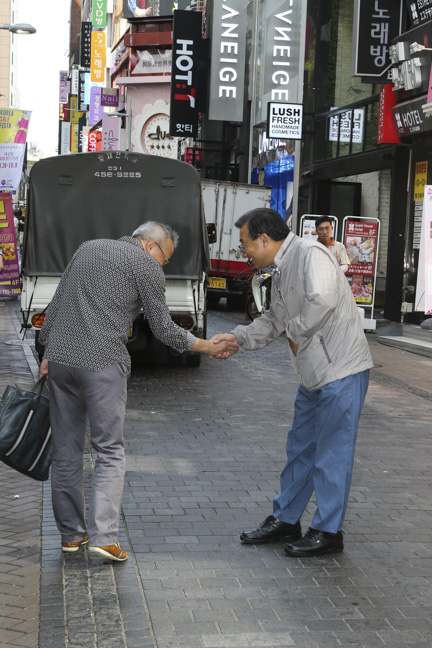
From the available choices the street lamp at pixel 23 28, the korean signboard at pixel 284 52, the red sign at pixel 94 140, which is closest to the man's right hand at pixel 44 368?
the street lamp at pixel 23 28

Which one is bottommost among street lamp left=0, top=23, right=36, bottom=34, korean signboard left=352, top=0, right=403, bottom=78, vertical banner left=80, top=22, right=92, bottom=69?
korean signboard left=352, top=0, right=403, bottom=78

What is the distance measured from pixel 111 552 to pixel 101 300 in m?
→ 1.24

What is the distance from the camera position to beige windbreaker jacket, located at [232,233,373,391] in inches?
188

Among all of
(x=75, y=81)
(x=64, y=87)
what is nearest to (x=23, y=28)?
(x=75, y=81)

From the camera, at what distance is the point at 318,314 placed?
4766 millimetres

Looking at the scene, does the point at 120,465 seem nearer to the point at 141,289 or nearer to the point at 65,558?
the point at 65,558

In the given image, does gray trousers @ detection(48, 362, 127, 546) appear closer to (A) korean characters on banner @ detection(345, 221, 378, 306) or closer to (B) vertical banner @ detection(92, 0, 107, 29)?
(A) korean characters on banner @ detection(345, 221, 378, 306)

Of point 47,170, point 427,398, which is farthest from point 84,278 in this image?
point 47,170

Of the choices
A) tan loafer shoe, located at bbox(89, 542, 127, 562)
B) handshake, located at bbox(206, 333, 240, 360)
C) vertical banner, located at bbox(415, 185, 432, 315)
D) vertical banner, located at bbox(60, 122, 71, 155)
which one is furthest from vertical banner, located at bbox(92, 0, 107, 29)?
tan loafer shoe, located at bbox(89, 542, 127, 562)

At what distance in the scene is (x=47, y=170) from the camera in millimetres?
12328

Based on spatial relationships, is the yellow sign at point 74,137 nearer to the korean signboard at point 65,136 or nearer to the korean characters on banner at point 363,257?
the korean signboard at point 65,136

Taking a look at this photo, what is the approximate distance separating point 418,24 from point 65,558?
15041mm

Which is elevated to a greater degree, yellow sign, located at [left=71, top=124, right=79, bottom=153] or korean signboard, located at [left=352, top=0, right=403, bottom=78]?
yellow sign, located at [left=71, top=124, right=79, bottom=153]

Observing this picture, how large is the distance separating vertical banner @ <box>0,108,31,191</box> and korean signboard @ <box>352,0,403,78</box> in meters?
10.8
